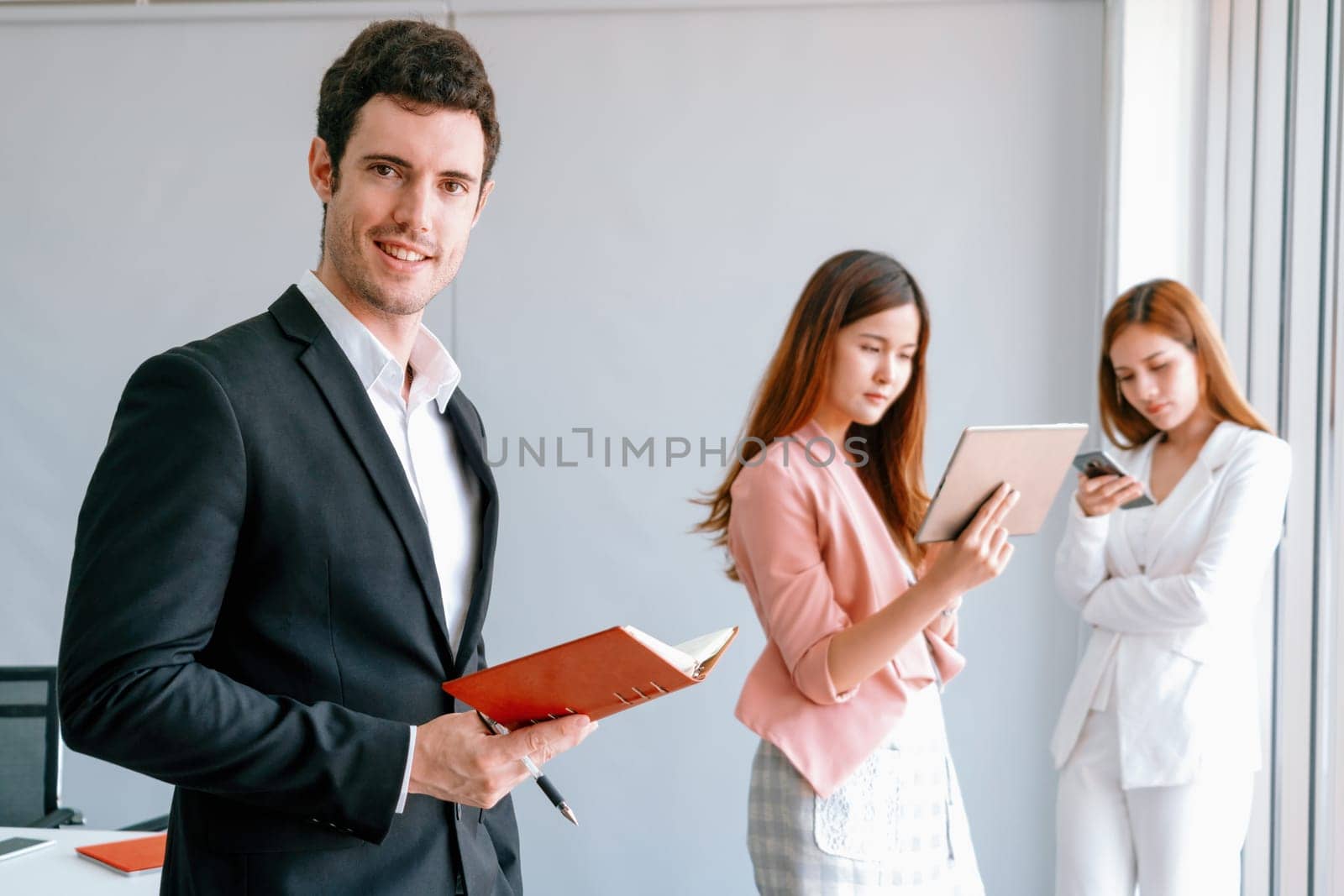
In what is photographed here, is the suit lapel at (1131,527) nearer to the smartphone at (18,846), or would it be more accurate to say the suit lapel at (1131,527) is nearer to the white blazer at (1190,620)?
the white blazer at (1190,620)

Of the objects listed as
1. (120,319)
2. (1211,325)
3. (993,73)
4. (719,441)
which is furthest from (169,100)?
(1211,325)

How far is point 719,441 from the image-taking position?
3.70 metres

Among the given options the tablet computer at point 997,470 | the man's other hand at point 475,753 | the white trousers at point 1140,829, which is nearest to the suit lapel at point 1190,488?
the white trousers at point 1140,829

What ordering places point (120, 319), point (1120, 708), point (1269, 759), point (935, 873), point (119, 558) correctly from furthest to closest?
point (120, 319) < point (1269, 759) < point (1120, 708) < point (935, 873) < point (119, 558)

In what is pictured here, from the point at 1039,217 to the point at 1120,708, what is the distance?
1.76m

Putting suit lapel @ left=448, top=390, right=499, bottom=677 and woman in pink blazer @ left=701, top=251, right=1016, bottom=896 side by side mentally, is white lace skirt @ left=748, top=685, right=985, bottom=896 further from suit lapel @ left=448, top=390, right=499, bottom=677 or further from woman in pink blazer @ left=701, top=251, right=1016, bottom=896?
suit lapel @ left=448, top=390, right=499, bottom=677

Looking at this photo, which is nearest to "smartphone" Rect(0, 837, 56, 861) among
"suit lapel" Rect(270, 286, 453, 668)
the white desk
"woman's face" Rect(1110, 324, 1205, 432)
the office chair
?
the white desk

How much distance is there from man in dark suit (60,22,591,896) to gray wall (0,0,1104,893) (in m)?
2.38

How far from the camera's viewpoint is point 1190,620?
2355mm

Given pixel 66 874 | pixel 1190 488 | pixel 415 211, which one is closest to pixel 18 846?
pixel 66 874

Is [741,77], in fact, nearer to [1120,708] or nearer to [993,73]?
[993,73]

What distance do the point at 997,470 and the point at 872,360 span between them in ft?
0.94

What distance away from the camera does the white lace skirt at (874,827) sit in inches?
68.9

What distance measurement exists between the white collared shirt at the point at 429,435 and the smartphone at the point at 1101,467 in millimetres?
1675
